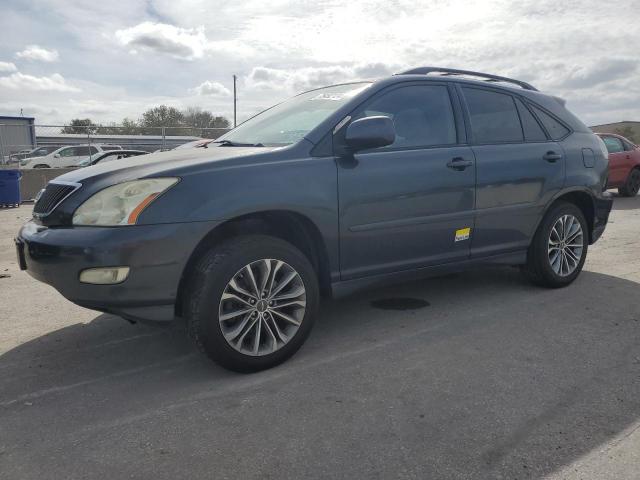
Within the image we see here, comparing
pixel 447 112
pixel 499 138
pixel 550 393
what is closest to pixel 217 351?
pixel 550 393

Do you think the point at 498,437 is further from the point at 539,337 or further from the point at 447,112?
the point at 447,112

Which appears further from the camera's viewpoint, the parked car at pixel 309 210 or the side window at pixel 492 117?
the side window at pixel 492 117

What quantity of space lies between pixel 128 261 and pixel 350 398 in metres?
1.32

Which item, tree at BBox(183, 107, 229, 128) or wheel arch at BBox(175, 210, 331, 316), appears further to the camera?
tree at BBox(183, 107, 229, 128)

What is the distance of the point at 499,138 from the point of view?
13.8ft

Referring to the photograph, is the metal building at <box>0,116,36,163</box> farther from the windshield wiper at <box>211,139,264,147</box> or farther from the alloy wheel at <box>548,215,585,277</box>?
the alloy wheel at <box>548,215,585,277</box>

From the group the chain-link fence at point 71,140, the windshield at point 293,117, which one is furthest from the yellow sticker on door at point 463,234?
the chain-link fence at point 71,140

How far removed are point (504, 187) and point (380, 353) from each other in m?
1.73

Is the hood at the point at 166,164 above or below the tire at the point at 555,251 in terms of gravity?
above

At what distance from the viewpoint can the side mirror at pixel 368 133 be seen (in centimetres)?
318

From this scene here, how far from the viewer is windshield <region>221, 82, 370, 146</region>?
3.47 metres

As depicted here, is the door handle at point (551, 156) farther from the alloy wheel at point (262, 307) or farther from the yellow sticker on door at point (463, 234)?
the alloy wheel at point (262, 307)

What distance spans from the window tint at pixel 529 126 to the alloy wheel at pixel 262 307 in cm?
254

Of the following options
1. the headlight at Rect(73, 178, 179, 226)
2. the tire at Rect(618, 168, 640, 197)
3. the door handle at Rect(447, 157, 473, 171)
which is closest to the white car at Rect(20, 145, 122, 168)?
the tire at Rect(618, 168, 640, 197)
